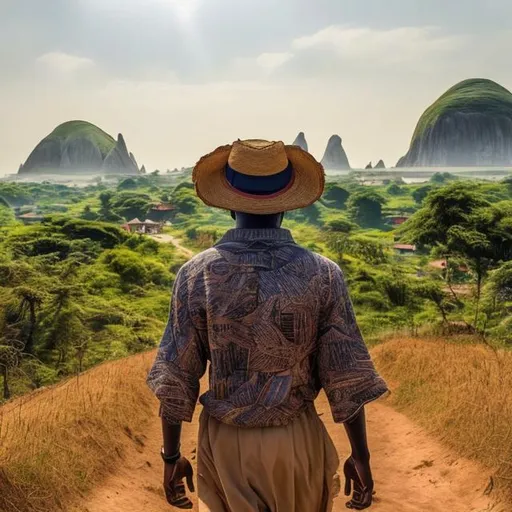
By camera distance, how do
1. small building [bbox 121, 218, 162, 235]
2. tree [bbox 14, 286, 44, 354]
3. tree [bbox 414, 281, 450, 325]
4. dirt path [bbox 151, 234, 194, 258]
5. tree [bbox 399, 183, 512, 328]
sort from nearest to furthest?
tree [bbox 14, 286, 44, 354] → tree [bbox 399, 183, 512, 328] → tree [bbox 414, 281, 450, 325] → dirt path [bbox 151, 234, 194, 258] → small building [bbox 121, 218, 162, 235]

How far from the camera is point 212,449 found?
1.59 meters

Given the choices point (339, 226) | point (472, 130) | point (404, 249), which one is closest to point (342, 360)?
point (404, 249)

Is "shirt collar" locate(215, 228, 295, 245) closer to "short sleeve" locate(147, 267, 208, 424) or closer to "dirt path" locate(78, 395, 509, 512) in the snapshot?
"short sleeve" locate(147, 267, 208, 424)

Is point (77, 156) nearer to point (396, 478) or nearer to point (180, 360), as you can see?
point (396, 478)

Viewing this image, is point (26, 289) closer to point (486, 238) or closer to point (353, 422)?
point (486, 238)

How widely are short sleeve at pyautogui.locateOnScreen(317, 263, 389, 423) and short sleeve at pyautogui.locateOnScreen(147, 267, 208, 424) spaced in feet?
1.15

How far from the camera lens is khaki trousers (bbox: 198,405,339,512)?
1.55 m

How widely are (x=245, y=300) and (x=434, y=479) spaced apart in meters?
3.98

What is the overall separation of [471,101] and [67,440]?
120 metres

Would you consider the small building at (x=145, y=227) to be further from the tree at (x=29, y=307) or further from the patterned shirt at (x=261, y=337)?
the patterned shirt at (x=261, y=337)

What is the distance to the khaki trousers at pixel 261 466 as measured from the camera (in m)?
1.55

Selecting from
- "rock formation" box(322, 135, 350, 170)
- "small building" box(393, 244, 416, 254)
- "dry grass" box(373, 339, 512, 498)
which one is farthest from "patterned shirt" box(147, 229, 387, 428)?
"rock formation" box(322, 135, 350, 170)

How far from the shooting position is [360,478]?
162 cm

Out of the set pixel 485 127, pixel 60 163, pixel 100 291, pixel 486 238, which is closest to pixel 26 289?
pixel 100 291
